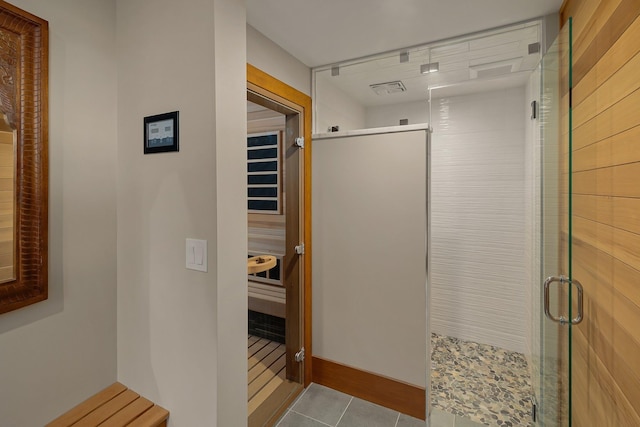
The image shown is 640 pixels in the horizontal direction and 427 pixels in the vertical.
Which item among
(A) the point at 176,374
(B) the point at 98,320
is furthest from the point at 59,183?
(A) the point at 176,374

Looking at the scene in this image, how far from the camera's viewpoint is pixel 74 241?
130 cm

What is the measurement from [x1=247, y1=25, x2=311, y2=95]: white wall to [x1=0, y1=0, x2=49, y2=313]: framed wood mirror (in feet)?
3.13

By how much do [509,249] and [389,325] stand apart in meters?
1.24

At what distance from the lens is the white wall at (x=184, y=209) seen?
46.7 inches

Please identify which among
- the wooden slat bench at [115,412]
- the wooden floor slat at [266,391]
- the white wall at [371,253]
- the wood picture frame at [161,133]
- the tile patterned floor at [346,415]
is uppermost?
the wood picture frame at [161,133]

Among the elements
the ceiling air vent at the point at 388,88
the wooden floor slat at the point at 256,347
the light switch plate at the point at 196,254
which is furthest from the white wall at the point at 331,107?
the wooden floor slat at the point at 256,347

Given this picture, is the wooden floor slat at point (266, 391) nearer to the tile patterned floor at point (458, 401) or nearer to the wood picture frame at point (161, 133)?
the tile patterned floor at point (458, 401)

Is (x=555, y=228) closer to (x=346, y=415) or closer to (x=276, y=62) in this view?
(x=346, y=415)

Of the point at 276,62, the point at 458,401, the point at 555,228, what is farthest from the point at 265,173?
the point at 458,401

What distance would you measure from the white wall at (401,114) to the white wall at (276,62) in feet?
1.98

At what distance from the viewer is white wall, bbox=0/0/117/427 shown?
1.16 metres

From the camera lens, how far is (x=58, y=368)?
1252mm

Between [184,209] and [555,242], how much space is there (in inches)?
66.5

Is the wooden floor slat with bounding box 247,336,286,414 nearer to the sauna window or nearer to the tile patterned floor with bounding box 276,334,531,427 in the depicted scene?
the tile patterned floor with bounding box 276,334,531,427
